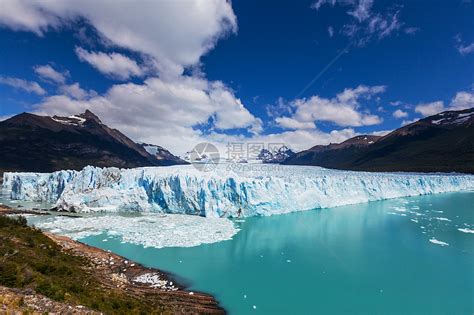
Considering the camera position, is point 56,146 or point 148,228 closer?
point 148,228

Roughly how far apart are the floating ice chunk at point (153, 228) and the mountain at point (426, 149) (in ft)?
162

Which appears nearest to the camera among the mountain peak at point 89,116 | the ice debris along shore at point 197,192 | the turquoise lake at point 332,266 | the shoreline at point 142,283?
the shoreline at point 142,283

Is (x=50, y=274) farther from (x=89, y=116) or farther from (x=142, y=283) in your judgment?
(x=89, y=116)

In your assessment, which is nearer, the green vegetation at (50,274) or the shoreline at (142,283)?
the green vegetation at (50,274)

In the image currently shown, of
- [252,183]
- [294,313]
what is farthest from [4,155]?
[294,313]

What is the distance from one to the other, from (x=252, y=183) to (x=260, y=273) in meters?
9.31

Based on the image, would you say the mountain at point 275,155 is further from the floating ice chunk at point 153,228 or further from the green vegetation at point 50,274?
the green vegetation at point 50,274

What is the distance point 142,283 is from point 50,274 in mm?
2289

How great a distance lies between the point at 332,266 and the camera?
30.0 ft

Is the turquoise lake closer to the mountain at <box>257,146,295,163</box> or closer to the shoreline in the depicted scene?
the shoreline

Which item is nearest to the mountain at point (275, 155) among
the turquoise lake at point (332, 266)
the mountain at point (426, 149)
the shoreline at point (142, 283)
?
the mountain at point (426, 149)

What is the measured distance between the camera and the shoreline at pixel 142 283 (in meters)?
6.52

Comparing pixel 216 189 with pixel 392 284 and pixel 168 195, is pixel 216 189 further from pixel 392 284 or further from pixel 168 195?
pixel 392 284

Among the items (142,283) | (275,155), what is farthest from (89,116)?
(142,283)
